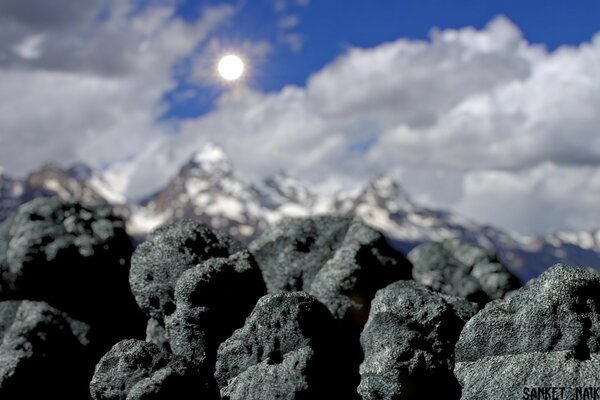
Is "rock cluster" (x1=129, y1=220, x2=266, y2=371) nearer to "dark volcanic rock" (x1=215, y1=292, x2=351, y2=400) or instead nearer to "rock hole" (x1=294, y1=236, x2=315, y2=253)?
"dark volcanic rock" (x1=215, y1=292, x2=351, y2=400)

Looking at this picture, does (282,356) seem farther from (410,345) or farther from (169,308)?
(169,308)

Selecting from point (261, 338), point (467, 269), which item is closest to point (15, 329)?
point (261, 338)

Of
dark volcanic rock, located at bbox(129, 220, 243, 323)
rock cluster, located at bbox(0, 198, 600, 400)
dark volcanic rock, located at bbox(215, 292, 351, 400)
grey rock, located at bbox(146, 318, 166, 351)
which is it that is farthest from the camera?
grey rock, located at bbox(146, 318, 166, 351)

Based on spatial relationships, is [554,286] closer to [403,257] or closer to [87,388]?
[403,257]

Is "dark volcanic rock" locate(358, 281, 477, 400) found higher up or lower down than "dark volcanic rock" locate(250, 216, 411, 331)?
lower down

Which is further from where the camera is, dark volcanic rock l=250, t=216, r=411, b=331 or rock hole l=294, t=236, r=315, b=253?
rock hole l=294, t=236, r=315, b=253

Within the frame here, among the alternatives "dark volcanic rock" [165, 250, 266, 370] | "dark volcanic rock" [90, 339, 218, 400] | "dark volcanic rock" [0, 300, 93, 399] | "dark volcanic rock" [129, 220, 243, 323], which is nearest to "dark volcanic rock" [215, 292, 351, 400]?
"dark volcanic rock" [90, 339, 218, 400]
